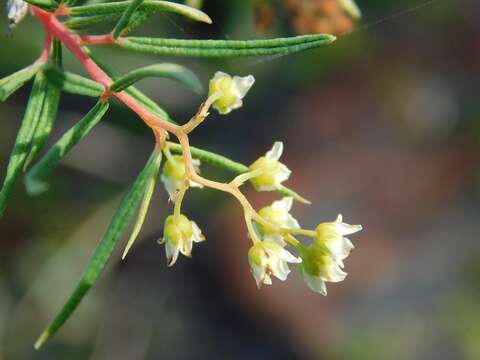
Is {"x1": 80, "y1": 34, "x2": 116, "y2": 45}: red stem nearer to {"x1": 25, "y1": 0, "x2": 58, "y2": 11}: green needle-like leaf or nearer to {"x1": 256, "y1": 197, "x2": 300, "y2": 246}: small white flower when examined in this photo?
{"x1": 25, "y1": 0, "x2": 58, "y2": 11}: green needle-like leaf

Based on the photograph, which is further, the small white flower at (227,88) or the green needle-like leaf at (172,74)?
the small white flower at (227,88)

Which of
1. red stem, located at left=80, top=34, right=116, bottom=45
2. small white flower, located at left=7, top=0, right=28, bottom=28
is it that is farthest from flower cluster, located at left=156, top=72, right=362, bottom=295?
small white flower, located at left=7, top=0, right=28, bottom=28

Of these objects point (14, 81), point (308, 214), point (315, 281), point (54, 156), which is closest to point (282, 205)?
point (315, 281)

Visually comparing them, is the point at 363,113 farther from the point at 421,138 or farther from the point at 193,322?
the point at 193,322

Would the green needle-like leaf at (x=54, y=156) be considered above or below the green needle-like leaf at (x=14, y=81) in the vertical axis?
below

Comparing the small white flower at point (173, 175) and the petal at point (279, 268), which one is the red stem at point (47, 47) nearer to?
the small white flower at point (173, 175)

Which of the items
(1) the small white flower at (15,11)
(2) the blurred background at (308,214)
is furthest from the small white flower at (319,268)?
(2) the blurred background at (308,214)
